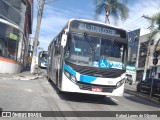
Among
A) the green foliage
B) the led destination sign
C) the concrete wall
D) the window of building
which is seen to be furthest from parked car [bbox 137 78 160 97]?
the led destination sign

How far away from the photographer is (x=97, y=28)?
548 inches

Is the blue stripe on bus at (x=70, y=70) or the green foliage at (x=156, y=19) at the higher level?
the green foliage at (x=156, y=19)

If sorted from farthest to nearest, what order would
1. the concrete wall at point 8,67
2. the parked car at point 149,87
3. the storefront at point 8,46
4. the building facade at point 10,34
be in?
the parked car at point 149,87 < the building facade at point 10,34 < the storefront at point 8,46 < the concrete wall at point 8,67

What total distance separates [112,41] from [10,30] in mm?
14141

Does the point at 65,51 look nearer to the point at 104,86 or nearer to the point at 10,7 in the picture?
the point at 104,86

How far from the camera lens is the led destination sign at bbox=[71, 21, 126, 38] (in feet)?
44.8

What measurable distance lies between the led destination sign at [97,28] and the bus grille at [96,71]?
1.62 m

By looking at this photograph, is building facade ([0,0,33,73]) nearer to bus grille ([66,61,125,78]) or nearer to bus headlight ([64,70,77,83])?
bus headlight ([64,70,77,83])

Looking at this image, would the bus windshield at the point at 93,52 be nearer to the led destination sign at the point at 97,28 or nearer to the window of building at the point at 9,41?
the led destination sign at the point at 97,28

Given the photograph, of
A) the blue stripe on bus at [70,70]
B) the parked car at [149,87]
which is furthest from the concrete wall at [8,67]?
the blue stripe on bus at [70,70]

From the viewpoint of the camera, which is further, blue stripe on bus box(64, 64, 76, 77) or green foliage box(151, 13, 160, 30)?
green foliage box(151, 13, 160, 30)

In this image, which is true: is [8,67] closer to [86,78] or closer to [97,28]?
[97,28]

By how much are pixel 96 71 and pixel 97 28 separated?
1967 millimetres

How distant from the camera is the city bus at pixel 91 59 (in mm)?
13016
